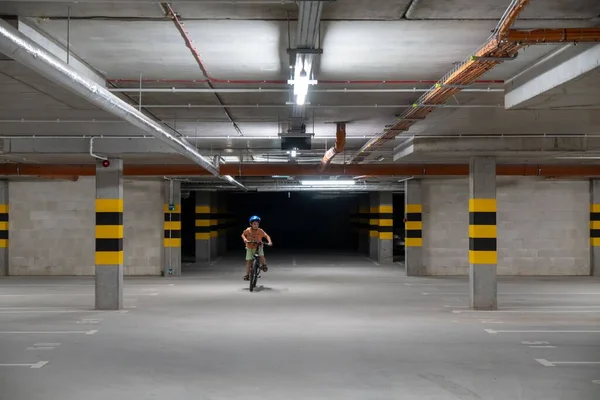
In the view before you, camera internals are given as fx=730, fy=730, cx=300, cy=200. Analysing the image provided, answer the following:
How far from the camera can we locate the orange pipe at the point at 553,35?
469 cm

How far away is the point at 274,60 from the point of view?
616cm

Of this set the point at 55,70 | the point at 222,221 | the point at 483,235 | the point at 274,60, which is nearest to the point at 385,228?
the point at 222,221

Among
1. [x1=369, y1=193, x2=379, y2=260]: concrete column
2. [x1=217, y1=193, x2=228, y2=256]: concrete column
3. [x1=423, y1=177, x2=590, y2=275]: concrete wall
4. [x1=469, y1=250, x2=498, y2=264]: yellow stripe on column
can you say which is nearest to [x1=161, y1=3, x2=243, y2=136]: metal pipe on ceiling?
[x1=469, y1=250, x2=498, y2=264]: yellow stripe on column

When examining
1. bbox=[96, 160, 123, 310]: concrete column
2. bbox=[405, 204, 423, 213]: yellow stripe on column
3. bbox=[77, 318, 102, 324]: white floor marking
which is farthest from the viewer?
bbox=[405, 204, 423, 213]: yellow stripe on column

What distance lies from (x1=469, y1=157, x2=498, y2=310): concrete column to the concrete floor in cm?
38

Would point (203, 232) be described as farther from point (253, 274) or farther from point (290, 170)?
point (253, 274)

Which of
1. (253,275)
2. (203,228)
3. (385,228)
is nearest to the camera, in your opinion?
(253,275)

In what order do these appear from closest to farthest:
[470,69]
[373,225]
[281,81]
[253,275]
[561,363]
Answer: [470,69] → [561,363] → [281,81] → [253,275] → [373,225]

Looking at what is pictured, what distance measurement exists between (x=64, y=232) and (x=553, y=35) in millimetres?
15330

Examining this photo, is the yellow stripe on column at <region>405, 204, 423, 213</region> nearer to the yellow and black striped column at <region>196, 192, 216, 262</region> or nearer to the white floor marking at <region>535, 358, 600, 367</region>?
the yellow and black striped column at <region>196, 192, 216, 262</region>

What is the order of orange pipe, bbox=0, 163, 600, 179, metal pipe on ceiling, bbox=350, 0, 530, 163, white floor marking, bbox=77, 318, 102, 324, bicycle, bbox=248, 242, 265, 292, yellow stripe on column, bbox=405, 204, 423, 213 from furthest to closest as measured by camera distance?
yellow stripe on column, bbox=405, 204, 423, 213
orange pipe, bbox=0, 163, 600, 179
bicycle, bbox=248, 242, 265, 292
white floor marking, bbox=77, 318, 102, 324
metal pipe on ceiling, bbox=350, 0, 530, 163

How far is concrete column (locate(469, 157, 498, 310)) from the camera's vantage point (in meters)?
11.2

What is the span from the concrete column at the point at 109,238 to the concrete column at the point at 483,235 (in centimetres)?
545

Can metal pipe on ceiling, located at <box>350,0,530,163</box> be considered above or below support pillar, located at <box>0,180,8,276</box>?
above
